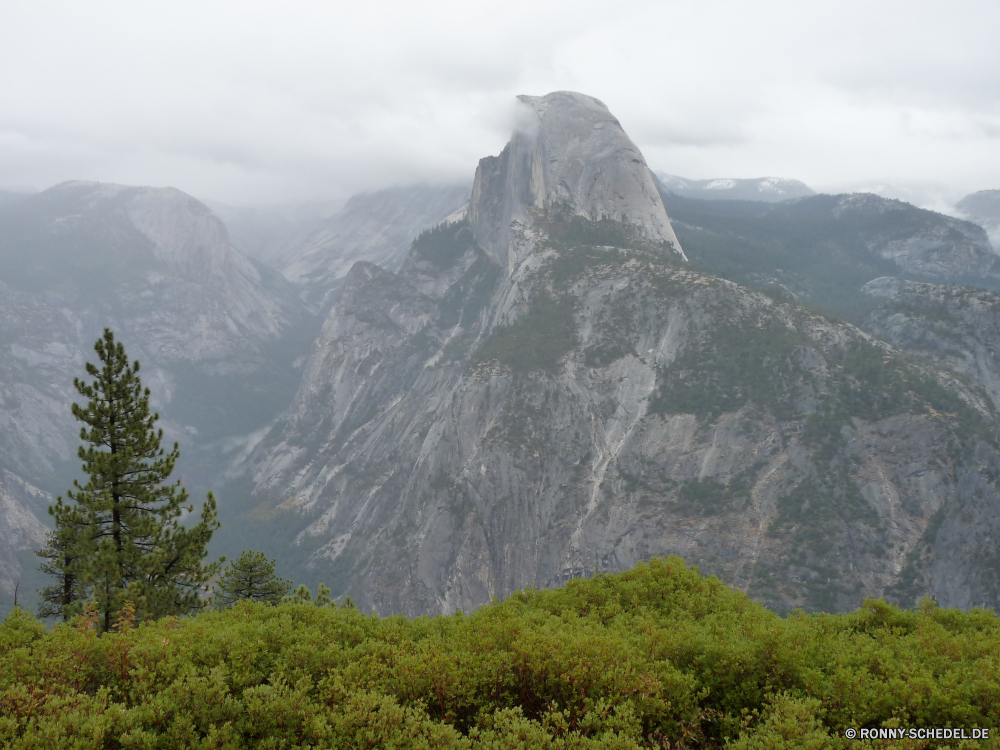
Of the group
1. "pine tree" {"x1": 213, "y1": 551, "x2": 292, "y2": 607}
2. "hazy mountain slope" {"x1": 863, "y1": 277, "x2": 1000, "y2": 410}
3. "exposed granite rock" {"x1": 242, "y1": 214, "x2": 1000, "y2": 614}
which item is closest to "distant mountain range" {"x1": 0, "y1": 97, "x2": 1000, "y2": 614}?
"exposed granite rock" {"x1": 242, "y1": 214, "x2": 1000, "y2": 614}

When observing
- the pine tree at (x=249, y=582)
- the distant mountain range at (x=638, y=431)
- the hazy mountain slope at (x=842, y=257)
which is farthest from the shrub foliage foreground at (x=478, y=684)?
the hazy mountain slope at (x=842, y=257)

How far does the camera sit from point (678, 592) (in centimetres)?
2427

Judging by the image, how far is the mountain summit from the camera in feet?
484

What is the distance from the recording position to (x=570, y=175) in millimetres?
154875

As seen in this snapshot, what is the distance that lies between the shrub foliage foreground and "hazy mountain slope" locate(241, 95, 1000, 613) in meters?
67.3

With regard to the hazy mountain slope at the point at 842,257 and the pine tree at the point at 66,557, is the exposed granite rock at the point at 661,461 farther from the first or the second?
the pine tree at the point at 66,557

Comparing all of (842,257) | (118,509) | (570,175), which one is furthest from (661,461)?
(842,257)

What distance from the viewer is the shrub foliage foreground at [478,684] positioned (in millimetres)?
12383

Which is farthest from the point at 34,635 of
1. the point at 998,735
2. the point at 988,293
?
the point at 988,293

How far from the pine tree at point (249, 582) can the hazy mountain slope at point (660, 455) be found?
6068 cm

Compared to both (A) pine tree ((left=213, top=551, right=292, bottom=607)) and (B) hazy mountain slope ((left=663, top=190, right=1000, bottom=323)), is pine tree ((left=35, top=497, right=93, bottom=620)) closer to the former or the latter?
(A) pine tree ((left=213, top=551, right=292, bottom=607))

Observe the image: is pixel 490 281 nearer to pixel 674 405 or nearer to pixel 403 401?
pixel 403 401

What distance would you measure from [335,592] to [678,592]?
119520mm

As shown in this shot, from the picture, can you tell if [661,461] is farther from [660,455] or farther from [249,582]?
[249,582]
